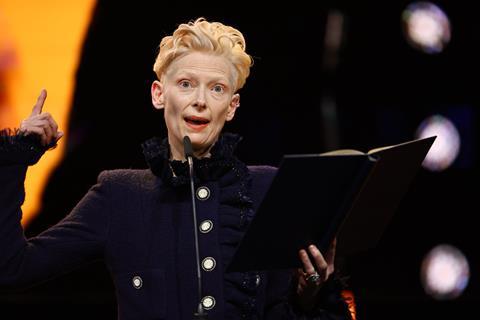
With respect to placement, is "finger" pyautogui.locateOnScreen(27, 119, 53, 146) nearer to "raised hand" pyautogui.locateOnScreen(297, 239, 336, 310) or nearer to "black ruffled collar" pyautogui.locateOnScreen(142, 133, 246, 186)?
"black ruffled collar" pyautogui.locateOnScreen(142, 133, 246, 186)

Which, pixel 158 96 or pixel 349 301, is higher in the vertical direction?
pixel 158 96

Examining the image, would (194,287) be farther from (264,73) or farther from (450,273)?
(450,273)

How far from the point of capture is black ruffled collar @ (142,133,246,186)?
1947 mm

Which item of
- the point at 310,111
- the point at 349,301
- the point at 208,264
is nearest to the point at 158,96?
the point at 208,264

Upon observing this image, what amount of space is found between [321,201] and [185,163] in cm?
32

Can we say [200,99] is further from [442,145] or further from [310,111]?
[442,145]

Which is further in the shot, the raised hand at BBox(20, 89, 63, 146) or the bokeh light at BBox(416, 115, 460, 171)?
the bokeh light at BBox(416, 115, 460, 171)

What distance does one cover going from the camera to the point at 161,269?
6.32 ft

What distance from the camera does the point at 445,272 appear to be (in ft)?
13.1

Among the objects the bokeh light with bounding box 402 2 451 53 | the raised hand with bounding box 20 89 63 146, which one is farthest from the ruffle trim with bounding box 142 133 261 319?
the bokeh light with bounding box 402 2 451 53

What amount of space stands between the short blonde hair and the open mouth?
0.44ft

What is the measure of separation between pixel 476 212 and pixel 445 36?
818 millimetres

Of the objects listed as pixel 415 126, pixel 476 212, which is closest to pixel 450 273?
pixel 476 212

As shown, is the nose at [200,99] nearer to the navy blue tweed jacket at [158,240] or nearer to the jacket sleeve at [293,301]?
the navy blue tweed jacket at [158,240]
